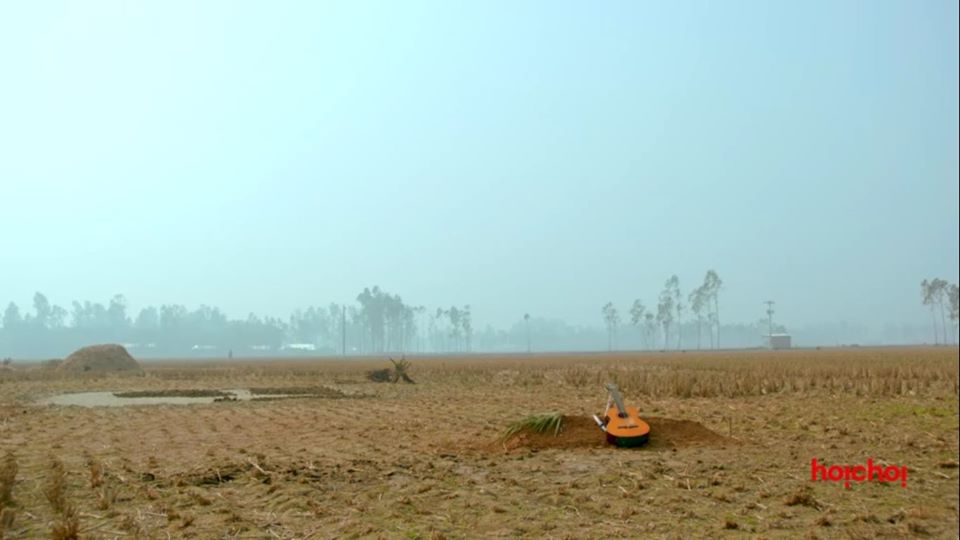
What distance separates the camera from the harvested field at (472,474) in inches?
247

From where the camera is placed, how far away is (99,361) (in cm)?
4056

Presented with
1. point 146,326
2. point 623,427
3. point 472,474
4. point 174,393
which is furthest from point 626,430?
point 146,326

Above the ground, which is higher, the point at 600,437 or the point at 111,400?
the point at 600,437

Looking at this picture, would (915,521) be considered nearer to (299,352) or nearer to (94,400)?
(94,400)

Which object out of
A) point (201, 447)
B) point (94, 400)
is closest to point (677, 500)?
point (201, 447)

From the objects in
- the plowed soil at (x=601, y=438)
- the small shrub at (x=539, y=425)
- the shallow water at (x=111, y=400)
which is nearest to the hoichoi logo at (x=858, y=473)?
the plowed soil at (x=601, y=438)

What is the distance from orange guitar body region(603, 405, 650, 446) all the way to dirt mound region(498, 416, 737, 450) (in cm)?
15

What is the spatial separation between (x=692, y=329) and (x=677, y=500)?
7406 inches

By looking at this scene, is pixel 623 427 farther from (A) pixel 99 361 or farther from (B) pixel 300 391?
(A) pixel 99 361

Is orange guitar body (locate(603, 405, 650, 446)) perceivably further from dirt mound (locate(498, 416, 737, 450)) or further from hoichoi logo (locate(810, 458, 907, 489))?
hoichoi logo (locate(810, 458, 907, 489))

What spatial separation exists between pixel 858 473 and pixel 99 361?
42.4m

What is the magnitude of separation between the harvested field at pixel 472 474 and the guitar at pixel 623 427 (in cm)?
18

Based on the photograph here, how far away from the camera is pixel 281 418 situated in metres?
16.0

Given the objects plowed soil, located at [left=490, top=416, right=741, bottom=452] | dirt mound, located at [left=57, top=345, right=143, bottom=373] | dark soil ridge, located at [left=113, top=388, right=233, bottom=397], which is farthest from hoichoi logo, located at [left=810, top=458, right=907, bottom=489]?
dirt mound, located at [left=57, top=345, right=143, bottom=373]
